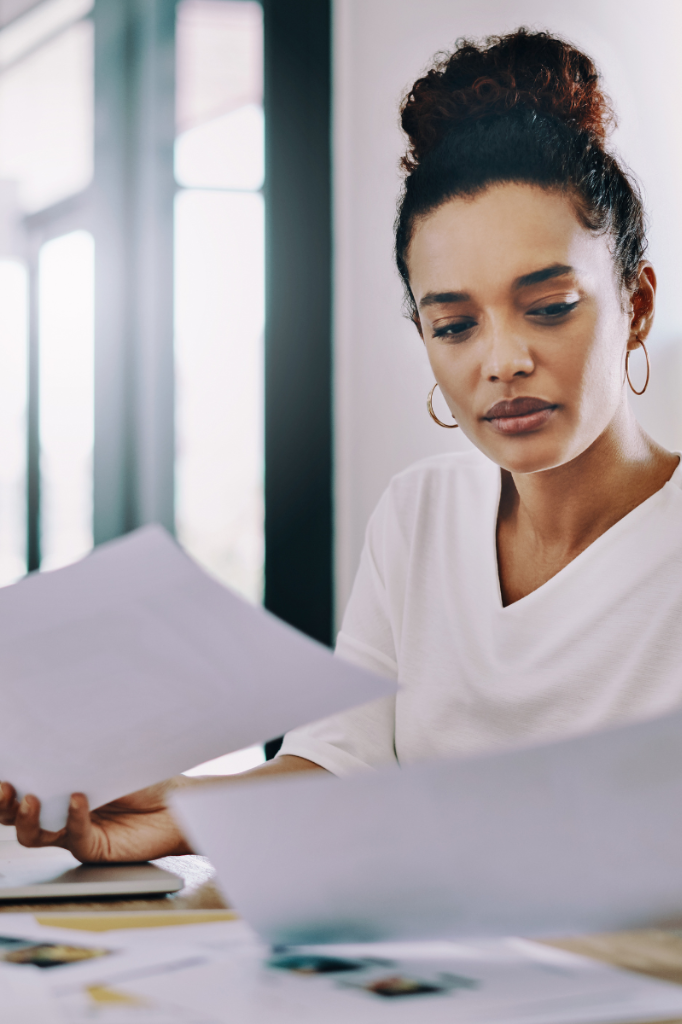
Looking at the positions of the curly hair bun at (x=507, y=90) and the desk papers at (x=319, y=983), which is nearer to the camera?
the desk papers at (x=319, y=983)

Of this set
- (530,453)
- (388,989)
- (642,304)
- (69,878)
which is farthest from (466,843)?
(642,304)

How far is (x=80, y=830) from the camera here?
0.54 metres

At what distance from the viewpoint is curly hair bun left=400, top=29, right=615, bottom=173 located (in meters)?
1.01

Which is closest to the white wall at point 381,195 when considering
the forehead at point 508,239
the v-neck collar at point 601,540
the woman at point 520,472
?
the woman at point 520,472

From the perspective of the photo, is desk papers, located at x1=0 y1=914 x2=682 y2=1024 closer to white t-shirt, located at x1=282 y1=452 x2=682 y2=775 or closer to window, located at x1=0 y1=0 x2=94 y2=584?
white t-shirt, located at x1=282 y1=452 x2=682 y2=775

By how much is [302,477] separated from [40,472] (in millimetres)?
511

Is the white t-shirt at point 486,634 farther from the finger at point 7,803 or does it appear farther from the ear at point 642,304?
the finger at point 7,803

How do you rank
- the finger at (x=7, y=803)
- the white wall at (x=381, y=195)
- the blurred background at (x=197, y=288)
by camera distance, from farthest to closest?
the blurred background at (x=197, y=288)
the white wall at (x=381, y=195)
the finger at (x=7, y=803)

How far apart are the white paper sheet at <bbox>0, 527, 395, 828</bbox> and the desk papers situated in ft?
0.30

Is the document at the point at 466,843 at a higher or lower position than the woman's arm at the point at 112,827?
higher

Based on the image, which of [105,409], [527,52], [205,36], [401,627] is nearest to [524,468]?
[401,627]

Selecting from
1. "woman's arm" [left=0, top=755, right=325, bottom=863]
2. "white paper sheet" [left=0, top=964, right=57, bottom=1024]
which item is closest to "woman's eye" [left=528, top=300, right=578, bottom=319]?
"woman's arm" [left=0, top=755, right=325, bottom=863]

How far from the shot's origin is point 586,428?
0.98m

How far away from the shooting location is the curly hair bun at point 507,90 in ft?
3.32
